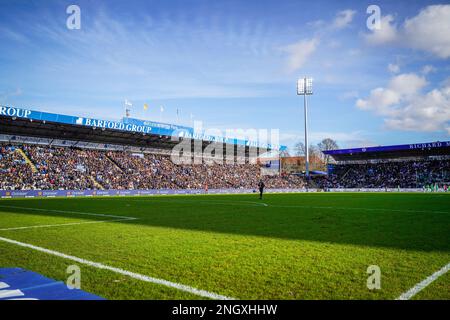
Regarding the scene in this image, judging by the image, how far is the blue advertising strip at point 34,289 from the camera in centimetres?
404

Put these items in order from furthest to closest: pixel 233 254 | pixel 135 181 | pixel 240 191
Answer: pixel 240 191 < pixel 135 181 < pixel 233 254

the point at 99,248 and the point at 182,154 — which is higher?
the point at 182,154

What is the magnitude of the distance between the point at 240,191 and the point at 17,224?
41636 millimetres

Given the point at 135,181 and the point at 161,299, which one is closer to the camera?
the point at 161,299

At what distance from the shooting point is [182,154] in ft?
191

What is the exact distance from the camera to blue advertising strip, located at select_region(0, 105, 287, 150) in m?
34.2

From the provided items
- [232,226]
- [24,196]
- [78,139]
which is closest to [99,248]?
[232,226]

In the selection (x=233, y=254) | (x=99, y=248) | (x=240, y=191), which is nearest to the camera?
(x=233, y=254)

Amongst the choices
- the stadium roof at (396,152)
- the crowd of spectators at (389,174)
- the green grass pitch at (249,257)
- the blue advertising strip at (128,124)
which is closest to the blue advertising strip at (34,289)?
the green grass pitch at (249,257)

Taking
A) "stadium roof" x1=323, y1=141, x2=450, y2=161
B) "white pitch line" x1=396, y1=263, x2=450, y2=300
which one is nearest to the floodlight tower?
"stadium roof" x1=323, y1=141, x2=450, y2=161

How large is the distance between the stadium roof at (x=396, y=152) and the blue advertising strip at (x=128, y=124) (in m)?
23.7

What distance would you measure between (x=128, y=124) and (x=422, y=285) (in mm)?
42656

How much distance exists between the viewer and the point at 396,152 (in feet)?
207
